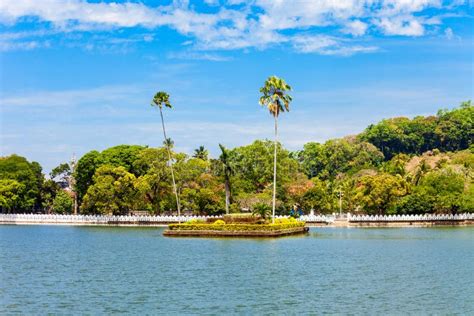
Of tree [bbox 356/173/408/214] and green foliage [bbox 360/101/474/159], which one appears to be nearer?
tree [bbox 356/173/408/214]

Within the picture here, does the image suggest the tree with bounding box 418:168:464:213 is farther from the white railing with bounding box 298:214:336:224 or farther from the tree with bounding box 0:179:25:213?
the tree with bounding box 0:179:25:213

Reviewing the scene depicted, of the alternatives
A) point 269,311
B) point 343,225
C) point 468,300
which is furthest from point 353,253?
point 343,225

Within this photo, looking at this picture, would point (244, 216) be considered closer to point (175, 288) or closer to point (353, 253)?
point (353, 253)

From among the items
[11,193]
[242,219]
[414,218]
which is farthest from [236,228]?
[11,193]

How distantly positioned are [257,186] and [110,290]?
92787 millimetres

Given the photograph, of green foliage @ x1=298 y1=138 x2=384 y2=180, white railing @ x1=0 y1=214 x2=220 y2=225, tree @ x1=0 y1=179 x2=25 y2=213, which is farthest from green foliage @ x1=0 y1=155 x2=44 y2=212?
green foliage @ x1=298 y1=138 x2=384 y2=180

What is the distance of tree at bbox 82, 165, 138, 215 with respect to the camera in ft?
358

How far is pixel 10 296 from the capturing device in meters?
34.0

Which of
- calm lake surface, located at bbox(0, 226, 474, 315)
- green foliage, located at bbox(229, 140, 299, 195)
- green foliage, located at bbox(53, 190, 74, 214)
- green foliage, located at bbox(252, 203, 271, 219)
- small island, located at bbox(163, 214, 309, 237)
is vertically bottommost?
calm lake surface, located at bbox(0, 226, 474, 315)

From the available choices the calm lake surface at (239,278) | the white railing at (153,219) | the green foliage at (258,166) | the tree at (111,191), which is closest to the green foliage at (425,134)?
the green foliage at (258,166)

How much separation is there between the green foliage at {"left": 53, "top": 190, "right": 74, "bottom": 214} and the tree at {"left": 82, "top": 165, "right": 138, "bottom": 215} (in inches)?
1034

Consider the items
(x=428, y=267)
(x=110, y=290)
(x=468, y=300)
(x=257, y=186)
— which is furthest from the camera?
(x=257, y=186)

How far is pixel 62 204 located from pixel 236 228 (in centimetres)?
7183

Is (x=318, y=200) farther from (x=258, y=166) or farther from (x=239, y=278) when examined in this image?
(x=239, y=278)
